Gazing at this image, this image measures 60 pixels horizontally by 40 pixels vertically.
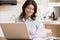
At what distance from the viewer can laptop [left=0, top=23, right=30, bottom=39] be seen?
1.28m

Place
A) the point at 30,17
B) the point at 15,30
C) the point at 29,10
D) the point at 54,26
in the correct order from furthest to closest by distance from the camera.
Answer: the point at 54,26, the point at 30,17, the point at 29,10, the point at 15,30

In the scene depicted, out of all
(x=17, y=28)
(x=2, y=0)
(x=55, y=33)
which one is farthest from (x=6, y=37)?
(x=2, y=0)

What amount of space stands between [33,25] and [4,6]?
232cm

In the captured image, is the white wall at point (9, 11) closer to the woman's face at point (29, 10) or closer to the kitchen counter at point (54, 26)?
the kitchen counter at point (54, 26)

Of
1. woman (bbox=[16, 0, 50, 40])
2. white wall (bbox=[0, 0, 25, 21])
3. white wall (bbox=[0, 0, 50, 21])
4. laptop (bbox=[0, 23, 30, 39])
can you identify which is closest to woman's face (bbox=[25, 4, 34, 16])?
woman (bbox=[16, 0, 50, 40])

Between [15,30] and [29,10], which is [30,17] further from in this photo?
[15,30]

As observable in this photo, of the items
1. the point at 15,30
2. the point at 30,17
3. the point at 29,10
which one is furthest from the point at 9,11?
the point at 15,30

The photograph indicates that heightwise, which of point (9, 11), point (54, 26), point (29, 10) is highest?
point (29, 10)

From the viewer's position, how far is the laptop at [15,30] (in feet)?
4.18

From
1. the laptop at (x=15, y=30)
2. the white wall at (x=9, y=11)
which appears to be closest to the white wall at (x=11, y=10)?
the white wall at (x=9, y=11)

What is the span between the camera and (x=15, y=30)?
131 centimetres

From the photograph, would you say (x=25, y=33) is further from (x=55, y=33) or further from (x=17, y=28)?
(x=55, y=33)

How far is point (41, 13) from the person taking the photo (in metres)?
3.83

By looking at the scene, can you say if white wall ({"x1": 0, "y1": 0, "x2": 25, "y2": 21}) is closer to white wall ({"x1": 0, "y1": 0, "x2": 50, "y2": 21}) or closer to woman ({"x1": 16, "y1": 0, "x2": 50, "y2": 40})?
white wall ({"x1": 0, "y1": 0, "x2": 50, "y2": 21})
